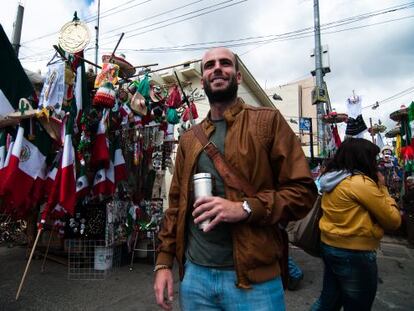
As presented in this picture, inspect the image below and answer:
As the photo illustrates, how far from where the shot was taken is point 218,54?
1.82 m

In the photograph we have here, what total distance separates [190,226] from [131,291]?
371 cm

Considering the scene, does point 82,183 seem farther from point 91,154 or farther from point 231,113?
point 231,113

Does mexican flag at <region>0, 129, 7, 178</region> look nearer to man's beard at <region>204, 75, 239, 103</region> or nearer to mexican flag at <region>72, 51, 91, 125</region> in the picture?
mexican flag at <region>72, 51, 91, 125</region>

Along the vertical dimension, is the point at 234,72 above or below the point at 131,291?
above

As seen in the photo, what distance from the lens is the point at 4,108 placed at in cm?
453

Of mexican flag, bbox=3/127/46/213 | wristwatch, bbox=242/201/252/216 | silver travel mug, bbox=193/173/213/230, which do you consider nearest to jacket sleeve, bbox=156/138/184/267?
silver travel mug, bbox=193/173/213/230

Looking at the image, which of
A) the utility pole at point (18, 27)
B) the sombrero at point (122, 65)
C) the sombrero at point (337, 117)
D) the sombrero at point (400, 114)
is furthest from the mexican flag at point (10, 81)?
the sombrero at point (400, 114)

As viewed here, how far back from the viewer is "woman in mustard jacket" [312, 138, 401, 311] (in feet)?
8.20

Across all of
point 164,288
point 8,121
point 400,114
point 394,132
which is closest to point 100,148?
point 8,121

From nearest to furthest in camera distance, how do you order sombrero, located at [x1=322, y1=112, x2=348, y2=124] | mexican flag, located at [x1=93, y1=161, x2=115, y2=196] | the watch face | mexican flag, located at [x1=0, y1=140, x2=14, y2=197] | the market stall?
mexican flag, located at [x1=0, y1=140, x2=14, y2=197], the market stall, the watch face, mexican flag, located at [x1=93, y1=161, x2=115, y2=196], sombrero, located at [x1=322, y1=112, x2=348, y2=124]

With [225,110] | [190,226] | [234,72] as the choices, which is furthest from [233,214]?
[234,72]

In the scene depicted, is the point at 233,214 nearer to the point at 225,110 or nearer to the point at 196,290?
the point at 196,290

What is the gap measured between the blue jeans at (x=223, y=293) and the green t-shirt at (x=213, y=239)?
0.14 ft

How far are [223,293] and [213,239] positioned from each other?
254 millimetres
